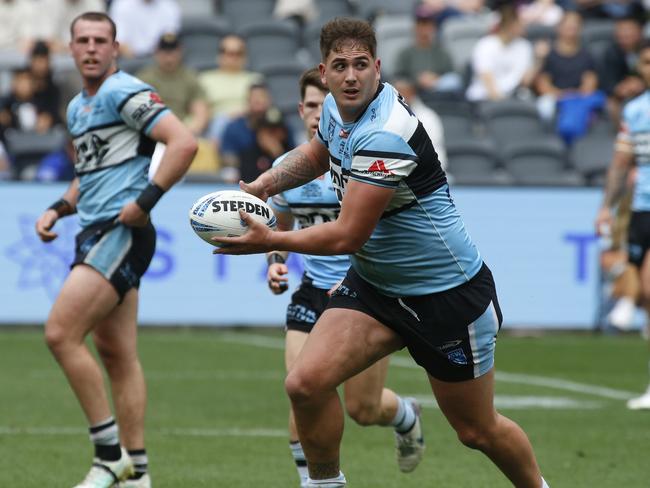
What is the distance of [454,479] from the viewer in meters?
8.08

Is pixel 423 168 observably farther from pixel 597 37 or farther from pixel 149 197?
pixel 597 37

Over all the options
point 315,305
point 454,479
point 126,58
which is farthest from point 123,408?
point 126,58

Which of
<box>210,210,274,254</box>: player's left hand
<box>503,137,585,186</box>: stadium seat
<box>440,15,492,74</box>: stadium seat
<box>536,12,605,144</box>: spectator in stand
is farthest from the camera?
<box>440,15,492,74</box>: stadium seat

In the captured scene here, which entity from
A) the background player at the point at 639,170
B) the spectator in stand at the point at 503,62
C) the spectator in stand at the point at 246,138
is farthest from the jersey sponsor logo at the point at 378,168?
the spectator in stand at the point at 503,62

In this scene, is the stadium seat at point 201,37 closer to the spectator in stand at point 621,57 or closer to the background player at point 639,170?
the spectator in stand at point 621,57

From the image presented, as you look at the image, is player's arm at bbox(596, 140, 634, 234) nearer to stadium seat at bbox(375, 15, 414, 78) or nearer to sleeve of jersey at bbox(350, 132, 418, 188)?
sleeve of jersey at bbox(350, 132, 418, 188)

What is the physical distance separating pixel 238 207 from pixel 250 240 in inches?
8.8

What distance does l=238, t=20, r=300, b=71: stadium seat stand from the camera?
19516mm

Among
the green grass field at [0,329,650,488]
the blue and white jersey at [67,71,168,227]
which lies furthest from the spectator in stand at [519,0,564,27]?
the blue and white jersey at [67,71,168,227]

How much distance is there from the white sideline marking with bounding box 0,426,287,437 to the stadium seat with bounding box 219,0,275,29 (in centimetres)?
1163

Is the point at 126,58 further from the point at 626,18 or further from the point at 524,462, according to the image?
the point at 524,462

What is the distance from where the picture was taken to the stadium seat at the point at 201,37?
1950 cm

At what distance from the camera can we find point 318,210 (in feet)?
25.0

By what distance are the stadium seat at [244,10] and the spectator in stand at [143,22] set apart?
150cm
